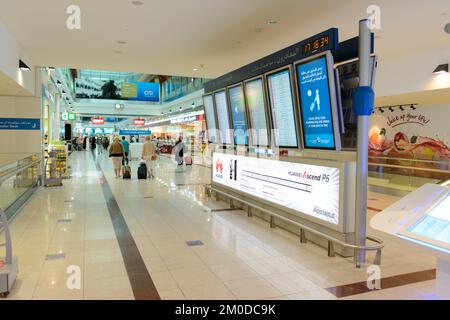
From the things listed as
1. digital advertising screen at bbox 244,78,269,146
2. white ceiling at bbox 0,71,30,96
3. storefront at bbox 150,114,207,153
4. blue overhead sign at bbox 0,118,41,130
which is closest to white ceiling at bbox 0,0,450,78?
white ceiling at bbox 0,71,30,96

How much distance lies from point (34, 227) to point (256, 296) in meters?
4.12

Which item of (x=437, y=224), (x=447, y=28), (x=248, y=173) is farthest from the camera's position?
(x=248, y=173)

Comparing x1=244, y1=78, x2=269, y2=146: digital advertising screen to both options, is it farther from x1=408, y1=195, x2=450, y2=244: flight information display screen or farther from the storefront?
the storefront

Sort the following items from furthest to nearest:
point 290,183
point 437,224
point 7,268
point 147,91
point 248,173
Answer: point 147,91 < point 248,173 < point 290,183 < point 7,268 < point 437,224

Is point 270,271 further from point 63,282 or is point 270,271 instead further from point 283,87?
point 283,87

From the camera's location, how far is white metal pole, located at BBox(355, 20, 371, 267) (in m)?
4.05

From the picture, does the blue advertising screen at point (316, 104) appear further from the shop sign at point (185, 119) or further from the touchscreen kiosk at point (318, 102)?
the shop sign at point (185, 119)

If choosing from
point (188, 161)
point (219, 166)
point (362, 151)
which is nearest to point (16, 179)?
point (219, 166)

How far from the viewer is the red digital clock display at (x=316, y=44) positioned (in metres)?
4.52

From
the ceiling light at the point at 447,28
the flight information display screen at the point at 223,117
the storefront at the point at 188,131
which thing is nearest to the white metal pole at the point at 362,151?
the ceiling light at the point at 447,28

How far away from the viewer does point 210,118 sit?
899 centimetres

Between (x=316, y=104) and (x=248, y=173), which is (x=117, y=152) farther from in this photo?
(x=316, y=104)

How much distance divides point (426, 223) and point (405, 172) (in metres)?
8.40

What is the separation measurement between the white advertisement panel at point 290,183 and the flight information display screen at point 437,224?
2.60 meters
